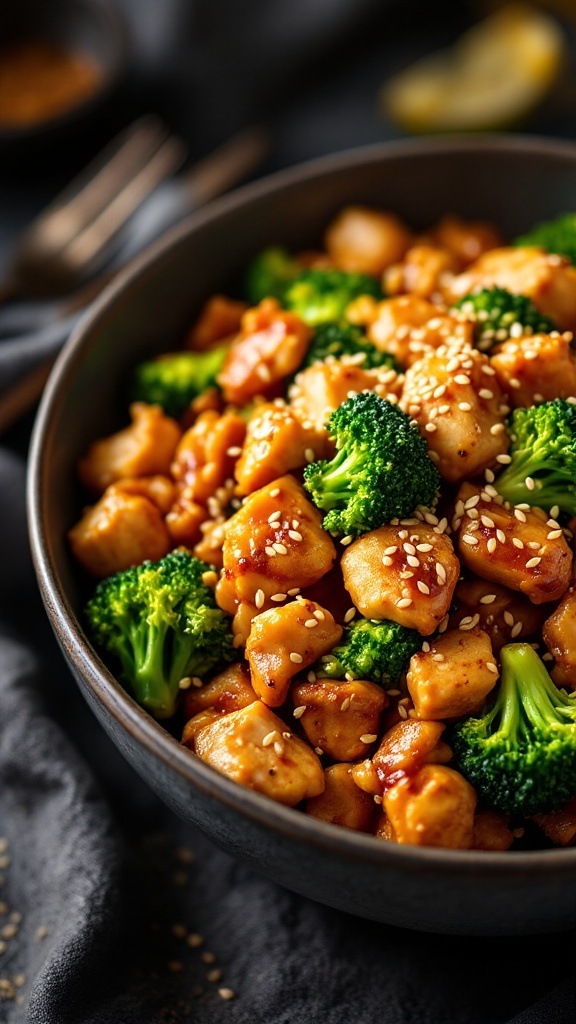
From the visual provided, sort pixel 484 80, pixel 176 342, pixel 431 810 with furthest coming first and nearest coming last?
pixel 484 80 → pixel 176 342 → pixel 431 810

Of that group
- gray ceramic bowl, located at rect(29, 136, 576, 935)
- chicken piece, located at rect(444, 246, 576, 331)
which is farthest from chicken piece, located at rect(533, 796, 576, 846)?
chicken piece, located at rect(444, 246, 576, 331)

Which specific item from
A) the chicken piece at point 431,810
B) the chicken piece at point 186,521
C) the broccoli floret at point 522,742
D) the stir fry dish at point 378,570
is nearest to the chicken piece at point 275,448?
the stir fry dish at point 378,570

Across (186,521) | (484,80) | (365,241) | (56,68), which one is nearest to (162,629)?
(186,521)

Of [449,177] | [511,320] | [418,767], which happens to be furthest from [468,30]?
[418,767]

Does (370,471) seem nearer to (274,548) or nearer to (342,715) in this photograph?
(274,548)

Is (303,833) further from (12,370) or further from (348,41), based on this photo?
(348,41)

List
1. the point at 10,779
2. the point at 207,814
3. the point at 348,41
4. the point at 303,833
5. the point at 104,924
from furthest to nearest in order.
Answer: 1. the point at 348,41
2. the point at 10,779
3. the point at 104,924
4. the point at 207,814
5. the point at 303,833

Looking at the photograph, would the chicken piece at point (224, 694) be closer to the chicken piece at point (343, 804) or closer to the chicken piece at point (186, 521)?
the chicken piece at point (343, 804)

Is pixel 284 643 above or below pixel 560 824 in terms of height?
above
